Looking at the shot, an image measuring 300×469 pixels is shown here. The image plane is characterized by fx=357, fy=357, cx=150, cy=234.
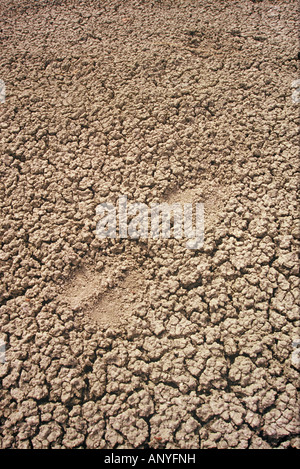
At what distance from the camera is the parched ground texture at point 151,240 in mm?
1327

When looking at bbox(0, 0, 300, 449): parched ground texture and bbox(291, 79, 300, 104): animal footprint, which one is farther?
bbox(291, 79, 300, 104): animal footprint

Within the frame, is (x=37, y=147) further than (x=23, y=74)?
No

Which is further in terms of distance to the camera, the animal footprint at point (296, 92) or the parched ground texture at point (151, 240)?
the animal footprint at point (296, 92)

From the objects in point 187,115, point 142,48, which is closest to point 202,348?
point 187,115

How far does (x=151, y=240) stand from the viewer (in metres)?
Answer: 1.62

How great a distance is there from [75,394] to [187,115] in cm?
148

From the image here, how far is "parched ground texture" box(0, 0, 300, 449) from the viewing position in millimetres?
1327

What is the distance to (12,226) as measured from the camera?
5.56 ft

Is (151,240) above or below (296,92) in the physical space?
below

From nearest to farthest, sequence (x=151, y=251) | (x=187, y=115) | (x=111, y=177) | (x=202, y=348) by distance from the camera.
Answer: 1. (x=202, y=348)
2. (x=151, y=251)
3. (x=111, y=177)
4. (x=187, y=115)

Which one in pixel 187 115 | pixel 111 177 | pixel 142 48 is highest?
pixel 142 48

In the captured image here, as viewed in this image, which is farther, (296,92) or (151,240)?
(296,92)
